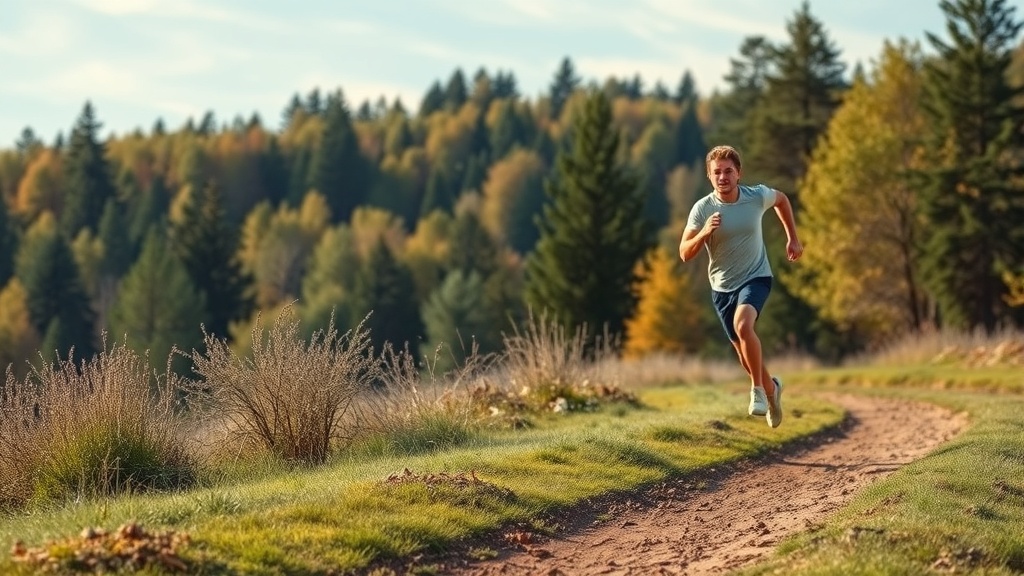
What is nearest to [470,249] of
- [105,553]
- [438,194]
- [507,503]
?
[438,194]

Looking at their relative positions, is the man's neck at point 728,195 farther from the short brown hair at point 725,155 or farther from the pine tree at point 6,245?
the pine tree at point 6,245

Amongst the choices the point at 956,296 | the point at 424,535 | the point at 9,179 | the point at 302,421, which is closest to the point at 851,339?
the point at 956,296

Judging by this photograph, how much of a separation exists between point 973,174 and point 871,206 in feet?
14.7

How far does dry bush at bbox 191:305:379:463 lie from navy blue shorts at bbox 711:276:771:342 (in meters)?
3.75

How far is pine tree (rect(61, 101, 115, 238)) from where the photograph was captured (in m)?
136

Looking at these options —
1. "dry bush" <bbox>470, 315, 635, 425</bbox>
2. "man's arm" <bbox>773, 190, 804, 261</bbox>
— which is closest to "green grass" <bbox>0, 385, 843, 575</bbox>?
"man's arm" <bbox>773, 190, 804, 261</bbox>

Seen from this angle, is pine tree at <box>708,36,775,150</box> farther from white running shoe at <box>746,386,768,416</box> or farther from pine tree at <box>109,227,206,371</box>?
white running shoe at <box>746,386,768,416</box>

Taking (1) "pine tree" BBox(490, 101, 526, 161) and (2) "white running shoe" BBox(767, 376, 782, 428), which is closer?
(2) "white running shoe" BBox(767, 376, 782, 428)

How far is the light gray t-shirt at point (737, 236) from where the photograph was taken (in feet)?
36.4

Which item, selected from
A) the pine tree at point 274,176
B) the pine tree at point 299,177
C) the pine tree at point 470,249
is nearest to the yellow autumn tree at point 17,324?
the pine tree at point 470,249

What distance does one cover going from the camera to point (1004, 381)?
25.4 metres

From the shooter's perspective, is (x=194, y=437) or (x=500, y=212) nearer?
(x=194, y=437)

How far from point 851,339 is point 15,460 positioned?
4811cm

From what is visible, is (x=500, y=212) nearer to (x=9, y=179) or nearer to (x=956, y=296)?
(x=9, y=179)
